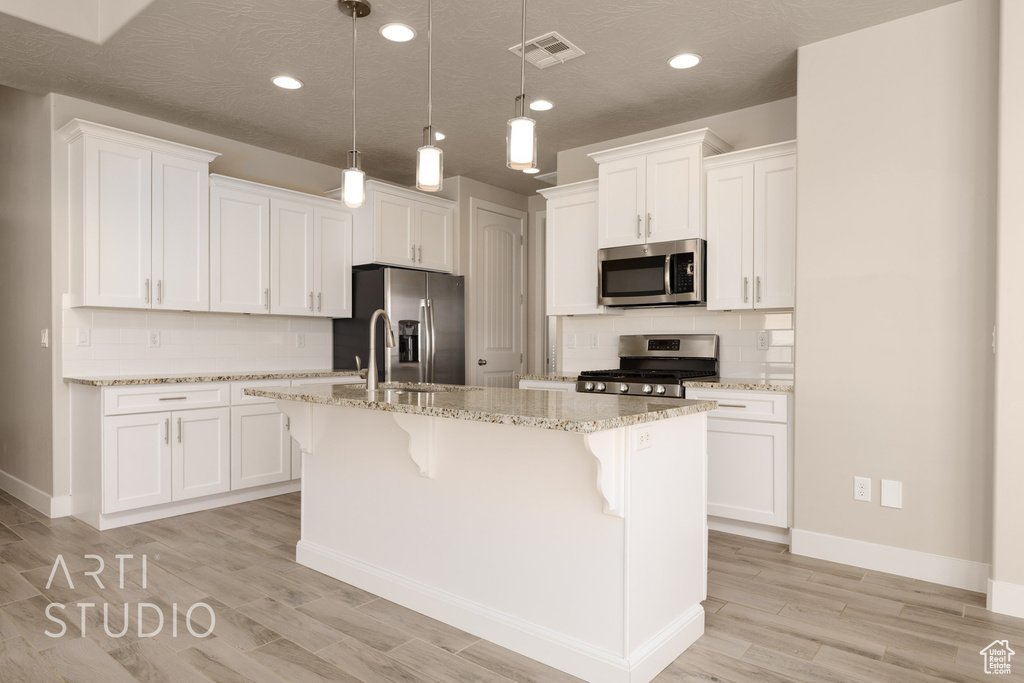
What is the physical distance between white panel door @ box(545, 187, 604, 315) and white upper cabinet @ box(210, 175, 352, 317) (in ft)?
5.57

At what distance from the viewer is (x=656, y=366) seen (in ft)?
14.1

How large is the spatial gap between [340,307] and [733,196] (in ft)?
10.1

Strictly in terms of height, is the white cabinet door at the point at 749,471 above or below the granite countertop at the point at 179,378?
below

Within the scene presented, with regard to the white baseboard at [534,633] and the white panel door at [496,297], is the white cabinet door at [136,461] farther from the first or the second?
the white panel door at [496,297]

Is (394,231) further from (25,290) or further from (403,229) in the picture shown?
(25,290)

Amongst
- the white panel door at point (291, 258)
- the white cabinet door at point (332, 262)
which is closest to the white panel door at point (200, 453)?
the white panel door at point (291, 258)

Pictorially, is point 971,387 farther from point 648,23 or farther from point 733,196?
point 648,23

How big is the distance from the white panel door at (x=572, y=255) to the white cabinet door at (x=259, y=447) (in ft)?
6.96

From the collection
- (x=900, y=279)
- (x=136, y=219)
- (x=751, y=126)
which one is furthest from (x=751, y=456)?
(x=136, y=219)

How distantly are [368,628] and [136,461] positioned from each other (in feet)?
7.17

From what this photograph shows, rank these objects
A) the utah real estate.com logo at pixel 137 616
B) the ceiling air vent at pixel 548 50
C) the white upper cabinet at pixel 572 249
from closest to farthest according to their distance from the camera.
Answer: the utah real estate.com logo at pixel 137 616 < the ceiling air vent at pixel 548 50 < the white upper cabinet at pixel 572 249

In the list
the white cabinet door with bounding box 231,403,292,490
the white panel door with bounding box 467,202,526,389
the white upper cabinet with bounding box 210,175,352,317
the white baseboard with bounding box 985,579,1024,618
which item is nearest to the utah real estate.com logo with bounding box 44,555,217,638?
the white cabinet door with bounding box 231,403,292,490

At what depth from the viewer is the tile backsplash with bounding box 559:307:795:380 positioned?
383 cm

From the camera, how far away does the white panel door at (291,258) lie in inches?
182
